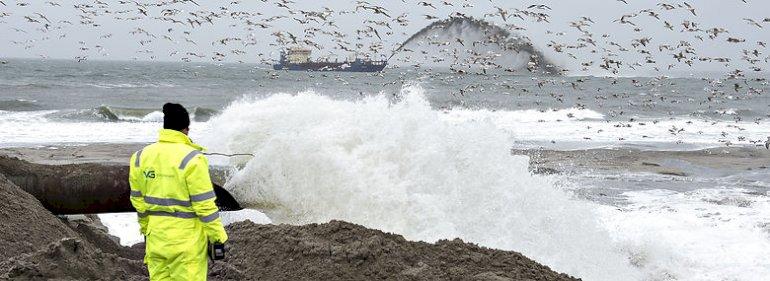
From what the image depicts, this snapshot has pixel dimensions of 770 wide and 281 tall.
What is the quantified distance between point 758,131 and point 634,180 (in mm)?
21156

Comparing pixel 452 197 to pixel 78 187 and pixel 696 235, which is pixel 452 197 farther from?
pixel 696 235

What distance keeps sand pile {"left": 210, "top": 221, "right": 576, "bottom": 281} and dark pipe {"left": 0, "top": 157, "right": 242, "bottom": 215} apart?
71.6 inches

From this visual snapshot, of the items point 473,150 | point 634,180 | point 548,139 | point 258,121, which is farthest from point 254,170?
point 548,139

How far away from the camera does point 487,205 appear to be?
8.99 m

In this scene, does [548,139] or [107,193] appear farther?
[548,139]

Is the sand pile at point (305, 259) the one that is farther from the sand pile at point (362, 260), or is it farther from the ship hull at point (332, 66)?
the ship hull at point (332, 66)

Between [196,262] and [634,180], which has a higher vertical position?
[196,262]

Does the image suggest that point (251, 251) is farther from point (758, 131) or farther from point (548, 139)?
point (758, 131)

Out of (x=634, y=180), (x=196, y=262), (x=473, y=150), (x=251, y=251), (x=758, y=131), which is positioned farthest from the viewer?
(x=758, y=131)

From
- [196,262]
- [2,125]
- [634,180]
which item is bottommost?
[2,125]

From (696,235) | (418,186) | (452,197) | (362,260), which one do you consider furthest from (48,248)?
(696,235)

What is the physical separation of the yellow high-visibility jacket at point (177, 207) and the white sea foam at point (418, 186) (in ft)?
12.6

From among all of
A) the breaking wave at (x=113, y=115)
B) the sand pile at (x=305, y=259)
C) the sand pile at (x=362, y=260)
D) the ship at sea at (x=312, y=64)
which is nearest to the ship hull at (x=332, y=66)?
the ship at sea at (x=312, y=64)

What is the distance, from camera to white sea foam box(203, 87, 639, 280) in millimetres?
8766
